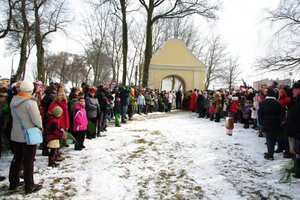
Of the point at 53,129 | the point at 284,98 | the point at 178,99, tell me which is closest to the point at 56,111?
the point at 53,129

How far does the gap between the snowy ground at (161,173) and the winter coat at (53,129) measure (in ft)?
2.16

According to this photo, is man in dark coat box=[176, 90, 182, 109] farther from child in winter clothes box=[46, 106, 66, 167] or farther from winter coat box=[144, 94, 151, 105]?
child in winter clothes box=[46, 106, 66, 167]

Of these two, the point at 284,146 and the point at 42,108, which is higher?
the point at 42,108

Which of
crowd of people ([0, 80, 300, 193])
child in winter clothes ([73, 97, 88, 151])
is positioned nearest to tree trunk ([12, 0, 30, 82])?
crowd of people ([0, 80, 300, 193])

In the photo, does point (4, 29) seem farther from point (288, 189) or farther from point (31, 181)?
point (288, 189)

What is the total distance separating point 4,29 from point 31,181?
12821 mm

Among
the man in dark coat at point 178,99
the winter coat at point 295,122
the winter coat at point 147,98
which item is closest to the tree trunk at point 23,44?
the winter coat at point 147,98

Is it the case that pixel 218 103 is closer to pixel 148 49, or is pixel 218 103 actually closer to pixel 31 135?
pixel 148 49

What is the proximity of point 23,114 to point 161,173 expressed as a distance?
277 centimetres

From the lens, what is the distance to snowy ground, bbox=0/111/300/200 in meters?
3.61

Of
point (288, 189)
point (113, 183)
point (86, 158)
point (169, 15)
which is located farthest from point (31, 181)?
point (169, 15)

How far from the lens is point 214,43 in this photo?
3791 cm

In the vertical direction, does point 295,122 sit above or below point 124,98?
below

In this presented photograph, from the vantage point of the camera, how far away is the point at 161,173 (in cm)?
443
